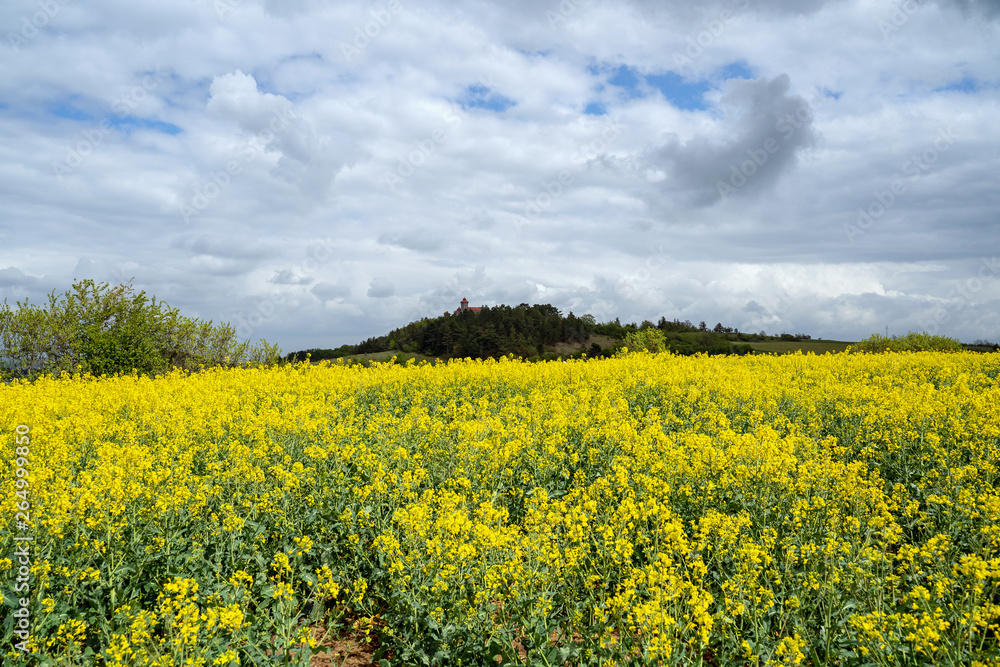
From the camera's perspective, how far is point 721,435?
7633mm

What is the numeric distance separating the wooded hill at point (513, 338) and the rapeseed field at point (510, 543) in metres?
31.4

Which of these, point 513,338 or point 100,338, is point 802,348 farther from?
point 100,338

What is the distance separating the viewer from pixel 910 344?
99.8 feet

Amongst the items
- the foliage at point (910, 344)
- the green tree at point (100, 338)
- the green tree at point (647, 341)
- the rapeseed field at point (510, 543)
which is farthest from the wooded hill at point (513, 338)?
the rapeseed field at point (510, 543)

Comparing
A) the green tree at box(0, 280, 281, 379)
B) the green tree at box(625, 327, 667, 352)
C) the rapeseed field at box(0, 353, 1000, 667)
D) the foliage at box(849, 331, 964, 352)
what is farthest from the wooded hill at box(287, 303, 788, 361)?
the rapeseed field at box(0, 353, 1000, 667)

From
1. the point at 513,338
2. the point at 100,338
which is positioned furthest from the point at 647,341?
the point at 100,338

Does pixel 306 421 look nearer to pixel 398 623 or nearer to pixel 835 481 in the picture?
pixel 398 623

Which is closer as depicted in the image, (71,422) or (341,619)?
(341,619)

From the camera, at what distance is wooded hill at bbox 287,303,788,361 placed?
4394 centimetres

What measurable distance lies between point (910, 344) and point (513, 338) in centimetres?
2748

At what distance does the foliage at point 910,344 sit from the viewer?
29.8 meters

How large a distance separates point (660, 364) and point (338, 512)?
1470 centimetres

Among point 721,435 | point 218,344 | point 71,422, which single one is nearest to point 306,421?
point 71,422

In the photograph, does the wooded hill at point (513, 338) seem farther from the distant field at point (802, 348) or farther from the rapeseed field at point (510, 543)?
the rapeseed field at point (510, 543)
